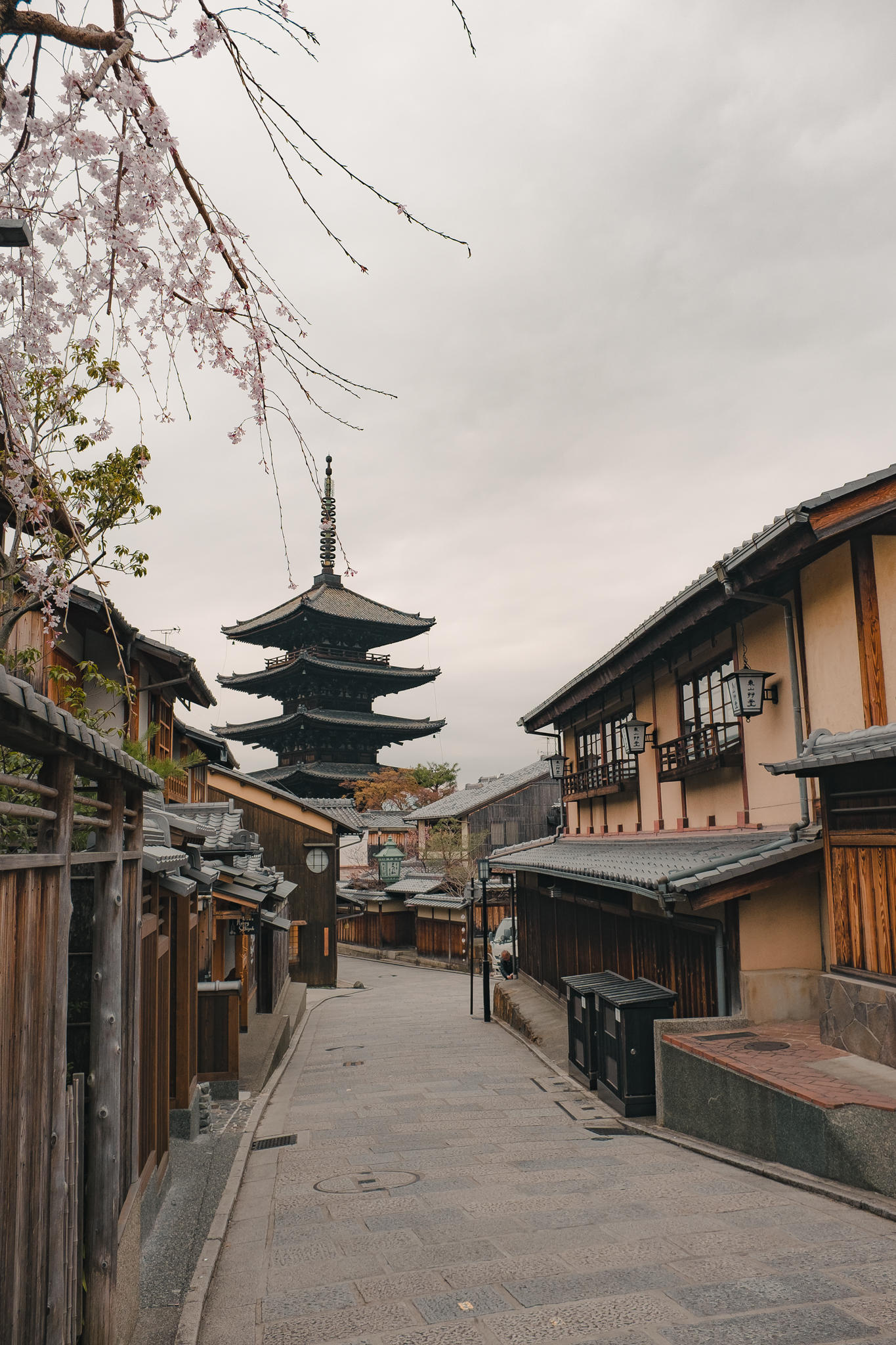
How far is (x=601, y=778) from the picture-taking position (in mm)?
20969

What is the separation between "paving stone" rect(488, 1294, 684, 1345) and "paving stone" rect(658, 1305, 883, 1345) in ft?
0.67

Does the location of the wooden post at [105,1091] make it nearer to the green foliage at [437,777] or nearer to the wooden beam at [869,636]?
the wooden beam at [869,636]

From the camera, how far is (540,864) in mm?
19172

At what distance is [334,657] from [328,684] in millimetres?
1865

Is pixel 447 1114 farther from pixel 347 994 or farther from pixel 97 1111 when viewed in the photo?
pixel 347 994

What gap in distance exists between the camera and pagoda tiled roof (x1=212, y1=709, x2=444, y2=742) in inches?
2083

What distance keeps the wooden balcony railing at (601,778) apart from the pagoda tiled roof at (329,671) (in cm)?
2924

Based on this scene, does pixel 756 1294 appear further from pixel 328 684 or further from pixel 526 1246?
pixel 328 684

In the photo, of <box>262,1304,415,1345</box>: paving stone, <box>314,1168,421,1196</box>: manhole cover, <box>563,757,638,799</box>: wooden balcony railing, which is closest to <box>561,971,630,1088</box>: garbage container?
<box>314,1168,421,1196</box>: manhole cover

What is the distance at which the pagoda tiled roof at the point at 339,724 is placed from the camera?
52906mm

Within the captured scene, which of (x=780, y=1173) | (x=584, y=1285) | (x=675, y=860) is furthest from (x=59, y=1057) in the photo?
(x=675, y=860)

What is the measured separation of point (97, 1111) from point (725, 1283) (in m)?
4.02

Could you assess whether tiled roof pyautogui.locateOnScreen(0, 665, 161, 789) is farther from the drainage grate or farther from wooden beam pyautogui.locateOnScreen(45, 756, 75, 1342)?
the drainage grate

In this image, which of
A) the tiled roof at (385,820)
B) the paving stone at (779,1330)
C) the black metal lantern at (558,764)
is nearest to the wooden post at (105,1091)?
the paving stone at (779,1330)
